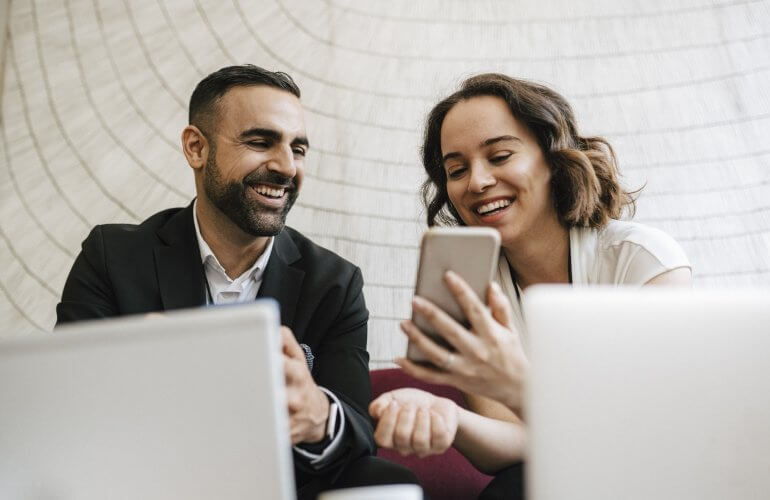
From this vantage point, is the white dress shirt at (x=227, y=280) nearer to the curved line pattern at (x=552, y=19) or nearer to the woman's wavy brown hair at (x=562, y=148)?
the woman's wavy brown hair at (x=562, y=148)

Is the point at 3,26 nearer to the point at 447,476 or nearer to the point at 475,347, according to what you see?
the point at 447,476

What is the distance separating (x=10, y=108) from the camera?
2.30 meters

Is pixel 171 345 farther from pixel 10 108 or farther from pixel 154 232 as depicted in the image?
pixel 10 108

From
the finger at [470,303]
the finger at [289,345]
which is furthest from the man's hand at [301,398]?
the finger at [470,303]

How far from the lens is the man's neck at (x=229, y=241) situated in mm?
1738

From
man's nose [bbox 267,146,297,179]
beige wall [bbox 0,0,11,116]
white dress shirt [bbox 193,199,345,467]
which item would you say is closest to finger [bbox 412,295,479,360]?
white dress shirt [bbox 193,199,345,467]

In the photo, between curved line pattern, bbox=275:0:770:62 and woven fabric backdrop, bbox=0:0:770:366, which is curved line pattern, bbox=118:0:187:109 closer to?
woven fabric backdrop, bbox=0:0:770:366

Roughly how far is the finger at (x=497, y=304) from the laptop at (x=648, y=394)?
0.26 m

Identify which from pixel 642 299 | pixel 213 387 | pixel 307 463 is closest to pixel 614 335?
pixel 642 299

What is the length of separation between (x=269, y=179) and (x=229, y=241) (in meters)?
0.18

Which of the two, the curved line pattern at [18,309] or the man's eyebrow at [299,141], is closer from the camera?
the man's eyebrow at [299,141]

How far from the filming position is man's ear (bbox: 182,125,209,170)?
75.0 inches

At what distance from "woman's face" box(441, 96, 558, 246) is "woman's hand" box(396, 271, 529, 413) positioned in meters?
0.62

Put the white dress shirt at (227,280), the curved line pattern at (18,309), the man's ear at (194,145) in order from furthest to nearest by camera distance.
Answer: the curved line pattern at (18,309)
the man's ear at (194,145)
the white dress shirt at (227,280)
